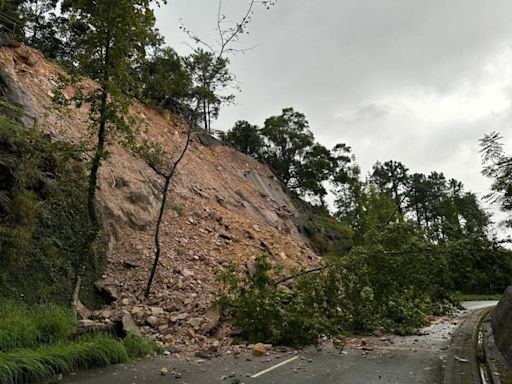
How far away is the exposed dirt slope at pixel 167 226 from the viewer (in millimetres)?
10539

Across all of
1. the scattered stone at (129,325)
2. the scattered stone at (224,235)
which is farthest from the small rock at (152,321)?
the scattered stone at (224,235)

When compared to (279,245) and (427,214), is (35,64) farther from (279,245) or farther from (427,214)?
(427,214)

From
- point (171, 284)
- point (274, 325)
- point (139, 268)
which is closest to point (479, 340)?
point (274, 325)

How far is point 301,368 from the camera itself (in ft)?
24.2

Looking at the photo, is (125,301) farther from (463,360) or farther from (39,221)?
(463,360)

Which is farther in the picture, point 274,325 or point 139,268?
point 139,268

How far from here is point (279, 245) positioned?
19.7 metres

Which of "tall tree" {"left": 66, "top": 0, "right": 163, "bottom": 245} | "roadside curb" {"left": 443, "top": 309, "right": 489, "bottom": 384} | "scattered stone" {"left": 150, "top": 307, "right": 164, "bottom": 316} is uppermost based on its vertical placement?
"tall tree" {"left": 66, "top": 0, "right": 163, "bottom": 245}

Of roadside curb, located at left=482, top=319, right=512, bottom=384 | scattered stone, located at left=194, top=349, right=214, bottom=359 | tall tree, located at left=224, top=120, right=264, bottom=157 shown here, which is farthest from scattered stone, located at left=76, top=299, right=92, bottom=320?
tall tree, located at left=224, top=120, right=264, bottom=157

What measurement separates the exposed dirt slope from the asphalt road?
1.82 m

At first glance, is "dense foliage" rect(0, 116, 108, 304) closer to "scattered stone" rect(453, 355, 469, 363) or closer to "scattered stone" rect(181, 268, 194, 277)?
"scattered stone" rect(181, 268, 194, 277)

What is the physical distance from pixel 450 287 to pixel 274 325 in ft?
15.3

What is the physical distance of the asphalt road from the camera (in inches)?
252

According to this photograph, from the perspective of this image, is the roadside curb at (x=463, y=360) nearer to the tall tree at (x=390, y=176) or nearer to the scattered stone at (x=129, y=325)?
the scattered stone at (x=129, y=325)
